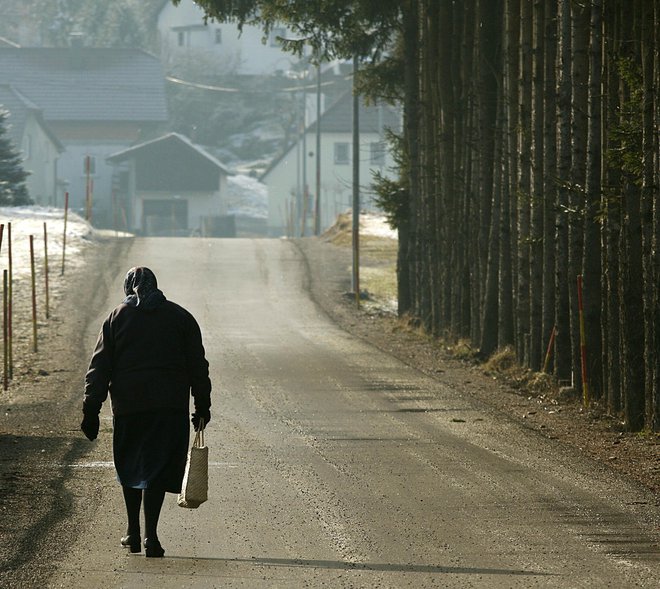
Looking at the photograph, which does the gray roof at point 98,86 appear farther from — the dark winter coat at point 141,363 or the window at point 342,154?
the dark winter coat at point 141,363

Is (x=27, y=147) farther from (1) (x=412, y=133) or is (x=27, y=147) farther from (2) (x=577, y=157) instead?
(2) (x=577, y=157)

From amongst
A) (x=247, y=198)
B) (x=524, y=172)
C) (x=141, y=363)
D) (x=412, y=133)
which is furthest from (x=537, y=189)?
(x=247, y=198)

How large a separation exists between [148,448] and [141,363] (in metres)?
0.50

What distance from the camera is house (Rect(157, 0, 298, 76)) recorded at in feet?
356

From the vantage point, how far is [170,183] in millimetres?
80375

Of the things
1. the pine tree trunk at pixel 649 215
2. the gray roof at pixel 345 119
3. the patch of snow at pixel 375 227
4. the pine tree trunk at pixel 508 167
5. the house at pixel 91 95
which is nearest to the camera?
the pine tree trunk at pixel 649 215

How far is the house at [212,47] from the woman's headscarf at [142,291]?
100m

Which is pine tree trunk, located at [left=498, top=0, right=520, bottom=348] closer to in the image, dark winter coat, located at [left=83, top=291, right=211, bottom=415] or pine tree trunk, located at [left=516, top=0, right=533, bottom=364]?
pine tree trunk, located at [left=516, top=0, right=533, bottom=364]

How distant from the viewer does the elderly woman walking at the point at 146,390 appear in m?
8.11

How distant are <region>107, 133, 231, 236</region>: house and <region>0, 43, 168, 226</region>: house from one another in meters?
7.08

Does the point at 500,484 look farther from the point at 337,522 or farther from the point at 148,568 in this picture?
the point at 148,568

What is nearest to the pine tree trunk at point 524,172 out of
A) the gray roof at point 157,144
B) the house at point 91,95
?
the gray roof at point 157,144

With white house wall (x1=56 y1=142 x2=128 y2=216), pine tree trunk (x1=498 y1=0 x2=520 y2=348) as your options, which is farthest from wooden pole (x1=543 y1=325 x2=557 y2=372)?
white house wall (x1=56 y1=142 x2=128 y2=216)

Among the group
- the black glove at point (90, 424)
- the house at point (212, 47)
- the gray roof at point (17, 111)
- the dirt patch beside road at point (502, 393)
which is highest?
the house at point (212, 47)
